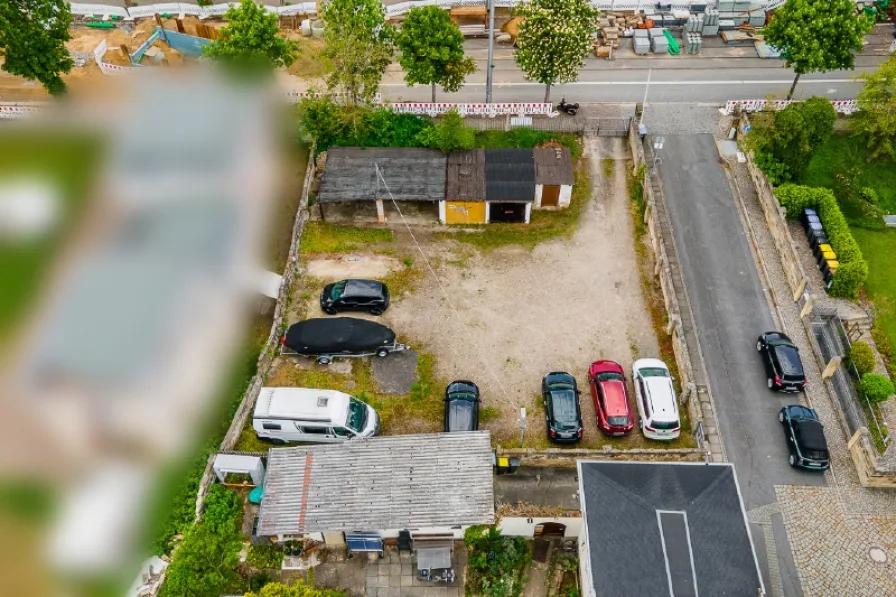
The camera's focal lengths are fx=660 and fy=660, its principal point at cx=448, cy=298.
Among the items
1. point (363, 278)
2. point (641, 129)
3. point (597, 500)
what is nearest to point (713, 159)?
point (641, 129)

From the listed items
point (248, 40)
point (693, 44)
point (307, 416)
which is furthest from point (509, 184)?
point (693, 44)

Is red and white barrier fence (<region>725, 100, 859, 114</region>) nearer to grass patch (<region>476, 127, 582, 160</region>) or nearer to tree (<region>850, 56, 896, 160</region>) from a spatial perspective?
tree (<region>850, 56, 896, 160</region>)

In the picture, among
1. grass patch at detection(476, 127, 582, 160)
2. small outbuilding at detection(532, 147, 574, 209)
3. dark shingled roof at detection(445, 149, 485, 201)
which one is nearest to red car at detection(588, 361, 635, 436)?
small outbuilding at detection(532, 147, 574, 209)

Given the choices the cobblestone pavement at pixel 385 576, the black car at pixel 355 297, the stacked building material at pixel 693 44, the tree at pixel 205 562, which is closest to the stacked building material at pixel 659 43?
the stacked building material at pixel 693 44

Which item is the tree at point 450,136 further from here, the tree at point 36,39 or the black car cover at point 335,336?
the tree at point 36,39

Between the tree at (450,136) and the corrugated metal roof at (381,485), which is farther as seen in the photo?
the tree at (450,136)

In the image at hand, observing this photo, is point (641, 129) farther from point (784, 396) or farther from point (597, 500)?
point (597, 500)
